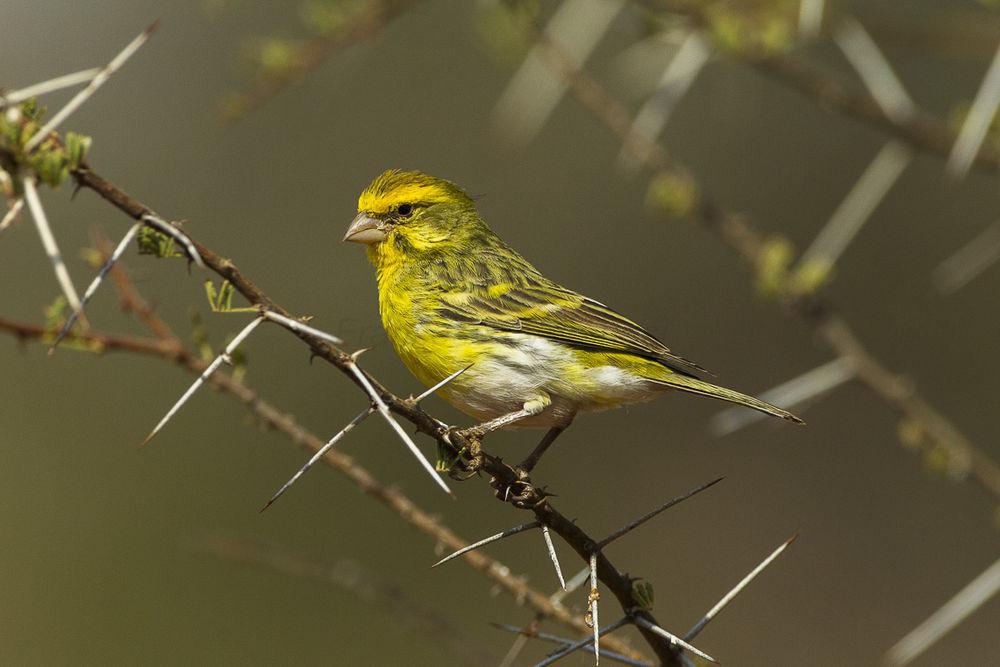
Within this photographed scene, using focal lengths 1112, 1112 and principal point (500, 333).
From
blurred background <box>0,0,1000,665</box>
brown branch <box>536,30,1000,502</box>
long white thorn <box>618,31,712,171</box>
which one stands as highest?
long white thorn <box>618,31,712,171</box>

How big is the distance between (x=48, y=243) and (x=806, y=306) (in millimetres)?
3663

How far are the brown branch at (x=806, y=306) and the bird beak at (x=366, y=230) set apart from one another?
1088 millimetres

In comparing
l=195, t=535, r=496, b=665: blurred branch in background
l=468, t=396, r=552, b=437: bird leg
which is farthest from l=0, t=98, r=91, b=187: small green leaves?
l=468, t=396, r=552, b=437: bird leg

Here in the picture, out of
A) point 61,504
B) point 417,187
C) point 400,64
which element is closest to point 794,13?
point 417,187

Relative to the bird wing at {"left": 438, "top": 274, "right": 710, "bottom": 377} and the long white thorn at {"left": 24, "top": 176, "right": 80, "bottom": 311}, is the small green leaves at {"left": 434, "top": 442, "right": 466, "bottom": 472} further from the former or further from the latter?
the bird wing at {"left": 438, "top": 274, "right": 710, "bottom": 377}

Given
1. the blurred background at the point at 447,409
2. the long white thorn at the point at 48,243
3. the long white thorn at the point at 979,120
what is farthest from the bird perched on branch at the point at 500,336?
the blurred background at the point at 447,409

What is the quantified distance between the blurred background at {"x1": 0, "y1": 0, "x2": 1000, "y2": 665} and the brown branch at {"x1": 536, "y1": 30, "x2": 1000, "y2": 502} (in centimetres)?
508

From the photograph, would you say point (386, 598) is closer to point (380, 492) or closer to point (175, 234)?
point (380, 492)

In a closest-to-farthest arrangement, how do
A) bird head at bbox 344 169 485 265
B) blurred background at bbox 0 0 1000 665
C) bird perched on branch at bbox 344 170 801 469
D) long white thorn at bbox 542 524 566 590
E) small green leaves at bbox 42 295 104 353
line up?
1. small green leaves at bbox 42 295 104 353
2. long white thorn at bbox 542 524 566 590
3. bird perched on branch at bbox 344 170 801 469
4. bird head at bbox 344 169 485 265
5. blurred background at bbox 0 0 1000 665

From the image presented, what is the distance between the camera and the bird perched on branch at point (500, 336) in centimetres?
467

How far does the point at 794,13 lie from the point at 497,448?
26.3ft

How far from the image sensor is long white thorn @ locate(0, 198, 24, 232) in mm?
2059

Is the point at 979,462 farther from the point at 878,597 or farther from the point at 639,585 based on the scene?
the point at 878,597

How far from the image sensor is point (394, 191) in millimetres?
5215
